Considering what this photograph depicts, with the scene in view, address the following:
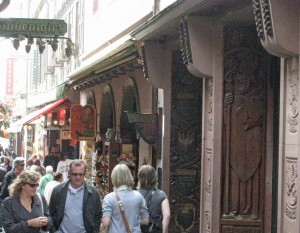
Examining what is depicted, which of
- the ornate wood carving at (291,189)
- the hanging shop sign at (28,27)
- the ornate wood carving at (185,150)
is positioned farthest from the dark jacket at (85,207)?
the hanging shop sign at (28,27)

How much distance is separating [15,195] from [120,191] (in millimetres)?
1055

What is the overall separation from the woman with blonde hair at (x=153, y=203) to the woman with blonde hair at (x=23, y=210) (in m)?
1.23

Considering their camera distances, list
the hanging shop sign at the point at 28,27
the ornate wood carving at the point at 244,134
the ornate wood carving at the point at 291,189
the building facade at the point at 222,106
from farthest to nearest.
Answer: the hanging shop sign at the point at 28,27, the ornate wood carving at the point at 244,134, the building facade at the point at 222,106, the ornate wood carving at the point at 291,189

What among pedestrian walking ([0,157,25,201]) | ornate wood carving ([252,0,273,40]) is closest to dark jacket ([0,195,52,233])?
ornate wood carving ([252,0,273,40])

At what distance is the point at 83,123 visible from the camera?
76.8 feet

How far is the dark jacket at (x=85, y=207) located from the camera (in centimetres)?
894

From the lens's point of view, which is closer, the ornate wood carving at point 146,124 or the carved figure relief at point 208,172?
the carved figure relief at point 208,172

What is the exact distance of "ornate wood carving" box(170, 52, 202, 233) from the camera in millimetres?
13500

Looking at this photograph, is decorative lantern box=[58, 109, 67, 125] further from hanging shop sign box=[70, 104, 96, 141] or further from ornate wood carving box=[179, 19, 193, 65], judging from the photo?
Answer: ornate wood carving box=[179, 19, 193, 65]

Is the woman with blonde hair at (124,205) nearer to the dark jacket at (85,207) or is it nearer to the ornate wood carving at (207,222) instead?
the dark jacket at (85,207)

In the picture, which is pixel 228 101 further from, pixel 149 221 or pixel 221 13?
pixel 149 221

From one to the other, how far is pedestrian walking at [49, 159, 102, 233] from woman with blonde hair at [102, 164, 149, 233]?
10.3 inches

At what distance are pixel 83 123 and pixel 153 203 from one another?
14.1m

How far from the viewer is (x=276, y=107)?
10656 mm
